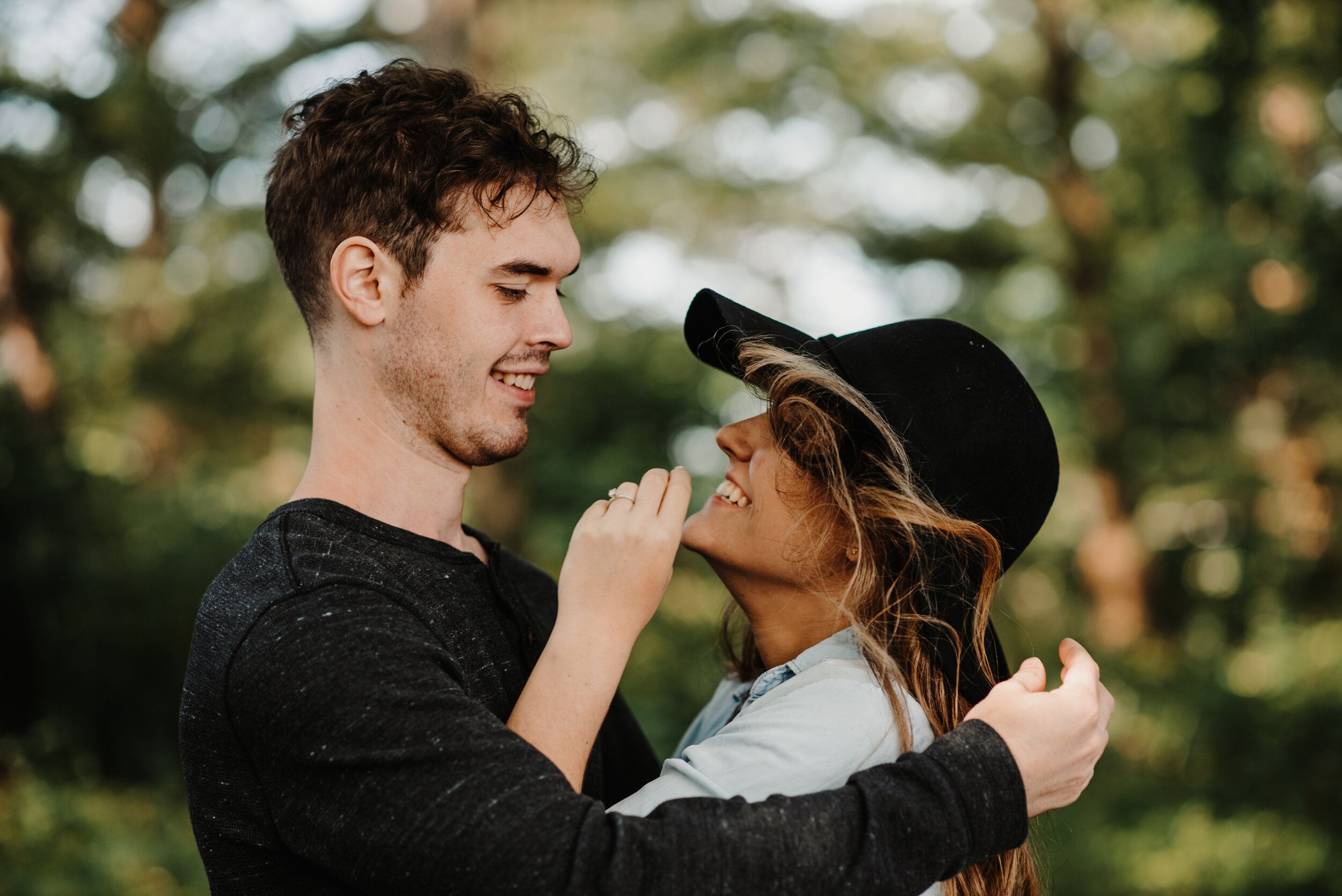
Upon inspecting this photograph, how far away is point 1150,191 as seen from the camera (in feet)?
30.8

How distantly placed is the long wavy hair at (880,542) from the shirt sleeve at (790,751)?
0.22ft

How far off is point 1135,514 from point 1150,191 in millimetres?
Result: 3221

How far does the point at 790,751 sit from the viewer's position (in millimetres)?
1613

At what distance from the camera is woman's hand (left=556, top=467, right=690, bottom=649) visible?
159 cm

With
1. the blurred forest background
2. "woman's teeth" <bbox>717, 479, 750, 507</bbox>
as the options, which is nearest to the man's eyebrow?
"woman's teeth" <bbox>717, 479, 750, 507</bbox>

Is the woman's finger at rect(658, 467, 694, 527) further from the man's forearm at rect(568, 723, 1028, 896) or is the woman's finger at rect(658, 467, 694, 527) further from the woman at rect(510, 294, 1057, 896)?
the man's forearm at rect(568, 723, 1028, 896)

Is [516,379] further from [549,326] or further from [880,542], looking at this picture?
[880,542]

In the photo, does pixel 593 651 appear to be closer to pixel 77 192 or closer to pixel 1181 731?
pixel 1181 731

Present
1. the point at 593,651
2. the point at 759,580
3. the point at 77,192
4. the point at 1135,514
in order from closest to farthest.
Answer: the point at 593,651
the point at 759,580
the point at 77,192
the point at 1135,514

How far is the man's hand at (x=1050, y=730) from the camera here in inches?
57.6

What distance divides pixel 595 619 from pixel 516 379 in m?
0.61

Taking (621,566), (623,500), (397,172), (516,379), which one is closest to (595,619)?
(621,566)

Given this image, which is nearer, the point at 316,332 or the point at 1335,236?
the point at 316,332

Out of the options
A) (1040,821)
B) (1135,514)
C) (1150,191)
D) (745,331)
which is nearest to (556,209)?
(745,331)
